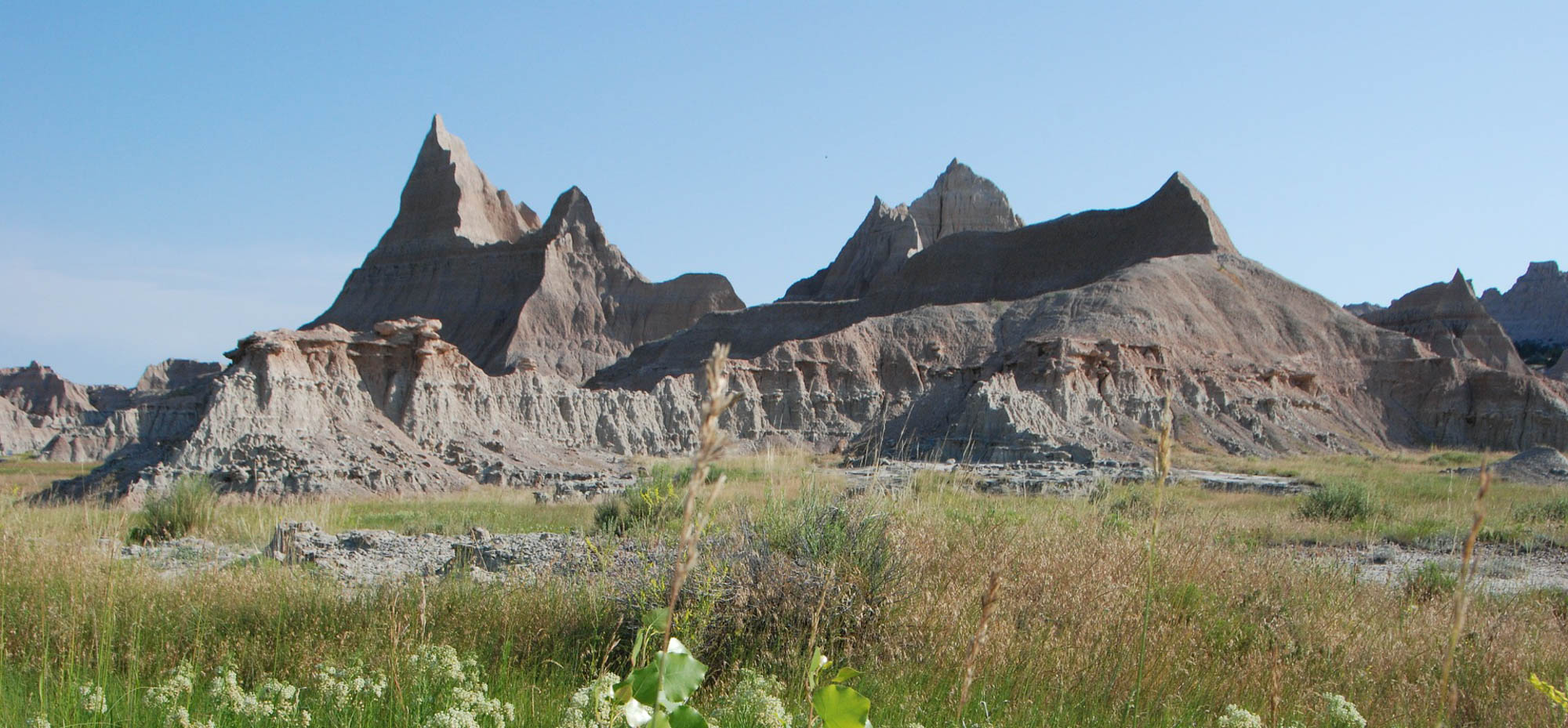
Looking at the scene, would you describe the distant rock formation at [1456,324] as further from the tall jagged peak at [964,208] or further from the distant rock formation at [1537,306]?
the distant rock formation at [1537,306]

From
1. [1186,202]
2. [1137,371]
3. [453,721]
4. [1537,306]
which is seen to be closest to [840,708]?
[453,721]

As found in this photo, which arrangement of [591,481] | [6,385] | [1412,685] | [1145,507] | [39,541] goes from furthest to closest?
[6,385] → [591,481] → [1145,507] → [39,541] → [1412,685]

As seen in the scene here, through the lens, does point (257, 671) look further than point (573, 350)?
No

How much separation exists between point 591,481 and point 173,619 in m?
21.2

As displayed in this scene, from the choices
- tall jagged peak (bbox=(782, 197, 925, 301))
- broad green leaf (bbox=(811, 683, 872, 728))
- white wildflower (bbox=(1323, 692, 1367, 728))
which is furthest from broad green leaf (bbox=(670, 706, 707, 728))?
tall jagged peak (bbox=(782, 197, 925, 301))

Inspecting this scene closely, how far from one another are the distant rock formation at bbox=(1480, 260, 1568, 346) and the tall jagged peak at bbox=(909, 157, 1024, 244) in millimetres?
53850

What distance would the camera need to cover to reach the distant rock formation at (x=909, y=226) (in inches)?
3265

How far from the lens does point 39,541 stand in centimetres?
689

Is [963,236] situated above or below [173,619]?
above

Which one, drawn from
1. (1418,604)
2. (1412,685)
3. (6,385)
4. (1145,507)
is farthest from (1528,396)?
(6,385)

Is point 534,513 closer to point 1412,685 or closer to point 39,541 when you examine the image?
point 39,541

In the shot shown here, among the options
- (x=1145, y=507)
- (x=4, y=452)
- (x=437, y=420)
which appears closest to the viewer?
(x=1145, y=507)

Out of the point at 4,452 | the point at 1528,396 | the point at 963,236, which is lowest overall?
the point at 4,452

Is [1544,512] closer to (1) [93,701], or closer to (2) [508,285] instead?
(1) [93,701]
